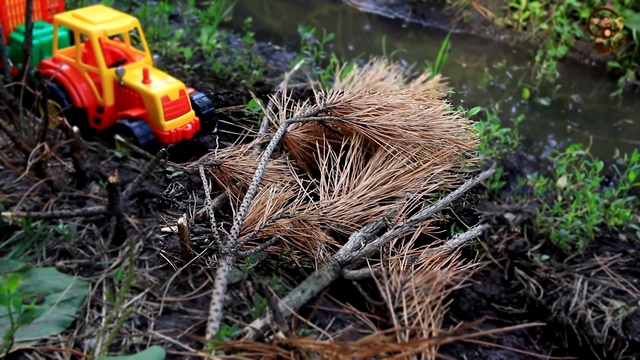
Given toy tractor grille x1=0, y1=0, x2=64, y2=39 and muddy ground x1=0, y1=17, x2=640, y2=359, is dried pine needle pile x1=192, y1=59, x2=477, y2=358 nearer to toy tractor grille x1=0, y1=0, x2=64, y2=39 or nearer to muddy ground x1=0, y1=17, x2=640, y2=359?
muddy ground x1=0, y1=17, x2=640, y2=359

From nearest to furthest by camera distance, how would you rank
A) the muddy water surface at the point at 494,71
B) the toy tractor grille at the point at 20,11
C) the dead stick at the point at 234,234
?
the dead stick at the point at 234,234 < the toy tractor grille at the point at 20,11 < the muddy water surface at the point at 494,71

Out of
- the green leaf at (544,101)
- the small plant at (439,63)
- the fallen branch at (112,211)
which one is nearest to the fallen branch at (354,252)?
the fallen branch at (112,211)

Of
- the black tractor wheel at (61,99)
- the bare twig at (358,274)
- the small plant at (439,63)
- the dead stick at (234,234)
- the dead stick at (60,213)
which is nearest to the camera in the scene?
the dead stick at (234,234)

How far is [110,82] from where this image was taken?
154cm

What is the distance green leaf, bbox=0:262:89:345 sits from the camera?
1.20m

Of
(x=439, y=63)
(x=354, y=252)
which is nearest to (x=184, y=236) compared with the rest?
(x=354, y=252)

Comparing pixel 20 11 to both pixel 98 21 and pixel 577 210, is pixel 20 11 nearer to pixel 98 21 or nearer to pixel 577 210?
pixel 98 21

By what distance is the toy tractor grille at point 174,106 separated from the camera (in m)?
1.23

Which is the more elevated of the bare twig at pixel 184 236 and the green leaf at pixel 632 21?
the bare twig at pixel 184 236

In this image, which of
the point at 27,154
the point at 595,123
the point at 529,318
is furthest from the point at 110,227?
the point at 595,123

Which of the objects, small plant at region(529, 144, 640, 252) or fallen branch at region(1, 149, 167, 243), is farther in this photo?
small plant at region(529, 144, 640, 252)

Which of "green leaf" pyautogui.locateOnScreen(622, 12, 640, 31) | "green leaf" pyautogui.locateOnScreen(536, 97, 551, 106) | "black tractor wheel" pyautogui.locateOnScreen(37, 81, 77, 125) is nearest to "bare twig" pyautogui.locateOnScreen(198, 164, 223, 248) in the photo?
"black tractor wheel" pyautogui.locateOnScreen(37, 81, 77, 125)

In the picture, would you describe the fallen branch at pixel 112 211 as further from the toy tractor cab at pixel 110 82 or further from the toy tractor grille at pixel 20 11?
the toy tractor grille at pixel 20 11

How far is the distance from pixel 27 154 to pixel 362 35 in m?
2.39
